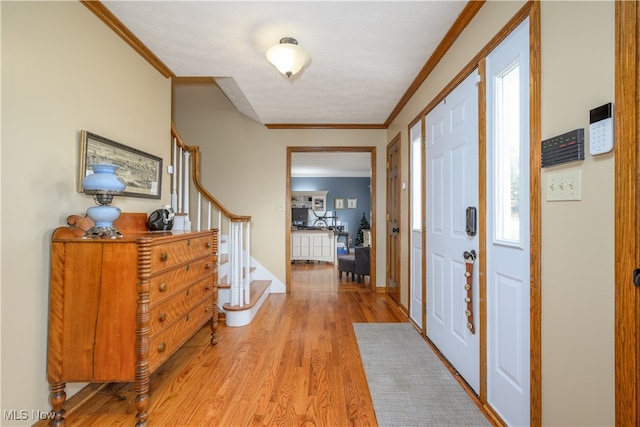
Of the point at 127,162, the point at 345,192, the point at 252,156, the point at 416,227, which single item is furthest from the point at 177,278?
the point at 345,192

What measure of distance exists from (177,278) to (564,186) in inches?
79.1

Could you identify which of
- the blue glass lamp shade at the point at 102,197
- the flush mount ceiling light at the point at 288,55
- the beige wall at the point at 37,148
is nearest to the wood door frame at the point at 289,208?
the flush mount ceiling light at the point at 288,55

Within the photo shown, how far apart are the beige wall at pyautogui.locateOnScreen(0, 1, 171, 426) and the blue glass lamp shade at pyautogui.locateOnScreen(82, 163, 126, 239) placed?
0.17 metres

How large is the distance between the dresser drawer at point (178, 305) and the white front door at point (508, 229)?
1.82m

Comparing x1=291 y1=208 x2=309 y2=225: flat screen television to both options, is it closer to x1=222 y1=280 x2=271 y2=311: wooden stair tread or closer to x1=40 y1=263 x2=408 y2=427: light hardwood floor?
x1=222 y1=280 x2=271 y2=311: wooden stair tread

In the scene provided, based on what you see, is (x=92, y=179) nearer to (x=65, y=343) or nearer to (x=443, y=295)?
(x=65, y=343)

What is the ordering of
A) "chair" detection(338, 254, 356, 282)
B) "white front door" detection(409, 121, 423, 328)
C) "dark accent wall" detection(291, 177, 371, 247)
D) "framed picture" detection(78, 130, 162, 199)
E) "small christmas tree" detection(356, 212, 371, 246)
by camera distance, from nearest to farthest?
"framed picture" detection(78, 130, 162, 199)
"white front door" detection(409, 121, 423, 328)
"chair" detection(338, 254, 356, 282)
"small christmas tree" detection(356, 212, 371, 246)
"dark accent wall" detection(291, 177, 371, 247)

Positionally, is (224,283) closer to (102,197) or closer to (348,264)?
(102,197)

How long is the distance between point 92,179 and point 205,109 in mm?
2864

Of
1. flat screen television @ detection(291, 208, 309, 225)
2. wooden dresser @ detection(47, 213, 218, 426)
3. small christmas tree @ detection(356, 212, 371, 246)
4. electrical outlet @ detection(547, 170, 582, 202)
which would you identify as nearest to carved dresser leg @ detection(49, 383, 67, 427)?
wooden dresser @ detection(47, 213, 218, 426)

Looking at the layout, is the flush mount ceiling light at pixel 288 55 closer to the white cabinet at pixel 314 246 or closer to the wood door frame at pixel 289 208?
the wood door frame at pixel 289 208

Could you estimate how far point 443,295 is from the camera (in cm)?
220

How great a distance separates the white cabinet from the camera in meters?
6.77

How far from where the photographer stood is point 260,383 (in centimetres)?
185
